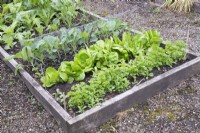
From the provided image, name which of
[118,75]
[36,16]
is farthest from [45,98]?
[36,16]

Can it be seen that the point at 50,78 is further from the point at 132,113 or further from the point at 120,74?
the point at 132,113

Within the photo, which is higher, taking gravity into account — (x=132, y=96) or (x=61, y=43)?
(x=61, y=43)

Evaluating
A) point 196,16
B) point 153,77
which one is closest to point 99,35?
point 153,77

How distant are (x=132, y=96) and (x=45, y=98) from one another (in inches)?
30.8

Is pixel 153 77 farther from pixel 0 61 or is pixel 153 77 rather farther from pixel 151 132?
pixel 0 61

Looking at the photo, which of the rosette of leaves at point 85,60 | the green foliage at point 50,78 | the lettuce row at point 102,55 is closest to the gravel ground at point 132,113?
the green foliage at point 50,78

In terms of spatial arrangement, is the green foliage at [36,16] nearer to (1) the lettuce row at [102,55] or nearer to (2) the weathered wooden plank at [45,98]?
Answer: (2) the weathered wooden plank at [45,98]

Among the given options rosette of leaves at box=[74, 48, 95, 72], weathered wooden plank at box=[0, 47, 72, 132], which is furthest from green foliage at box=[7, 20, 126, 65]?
rosette of leaves at box=[74, 48, 95, 72]

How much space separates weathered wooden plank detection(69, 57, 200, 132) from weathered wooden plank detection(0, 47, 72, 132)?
0.11 metres

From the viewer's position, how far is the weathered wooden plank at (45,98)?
2.48m

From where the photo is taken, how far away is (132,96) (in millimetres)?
2740

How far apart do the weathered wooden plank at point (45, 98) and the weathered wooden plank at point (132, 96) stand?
0.38 ft

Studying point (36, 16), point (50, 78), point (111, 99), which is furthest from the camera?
point (36, 16)

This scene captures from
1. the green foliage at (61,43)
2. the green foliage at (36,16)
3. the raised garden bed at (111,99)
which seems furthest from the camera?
the green foliage at (36,16)
